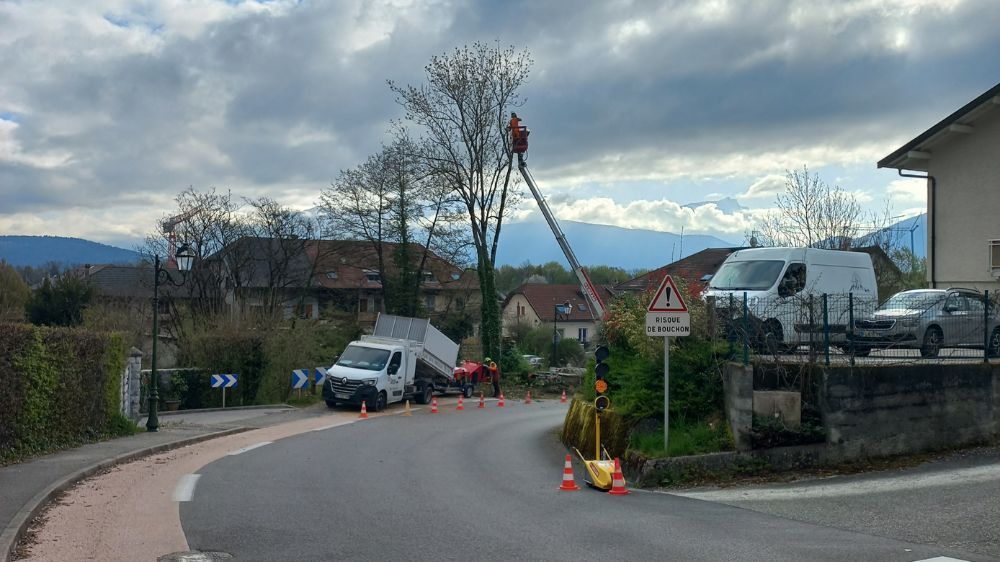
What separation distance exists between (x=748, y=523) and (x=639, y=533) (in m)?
1.43

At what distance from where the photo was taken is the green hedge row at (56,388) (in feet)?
45.4

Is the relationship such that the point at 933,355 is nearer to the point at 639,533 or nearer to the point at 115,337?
the point at 639,533

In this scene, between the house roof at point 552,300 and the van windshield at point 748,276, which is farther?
the house roof at point 552,300

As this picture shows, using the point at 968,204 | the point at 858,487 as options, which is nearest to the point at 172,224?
the point at 968,204

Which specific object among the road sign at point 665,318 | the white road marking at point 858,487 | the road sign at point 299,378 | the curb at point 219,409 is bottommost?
→ the curb at point 219,409

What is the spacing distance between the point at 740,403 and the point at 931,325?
5101mm

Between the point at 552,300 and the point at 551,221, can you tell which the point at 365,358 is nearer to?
the point at 551,221

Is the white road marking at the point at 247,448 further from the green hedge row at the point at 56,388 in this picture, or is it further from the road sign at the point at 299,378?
the road sign at the point at 299,378

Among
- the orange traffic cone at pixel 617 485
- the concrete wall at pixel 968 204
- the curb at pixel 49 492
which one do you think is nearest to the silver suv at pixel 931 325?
the orange traffic cone at pixel 617 485

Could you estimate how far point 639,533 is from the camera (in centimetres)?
927

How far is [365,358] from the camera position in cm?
3106

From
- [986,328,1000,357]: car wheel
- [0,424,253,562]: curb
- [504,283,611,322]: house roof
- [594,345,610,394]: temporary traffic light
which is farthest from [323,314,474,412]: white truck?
[504,283,611,322]: house roof

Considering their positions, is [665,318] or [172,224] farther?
[172,224]

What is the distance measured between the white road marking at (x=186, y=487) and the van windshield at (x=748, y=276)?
11.7m
